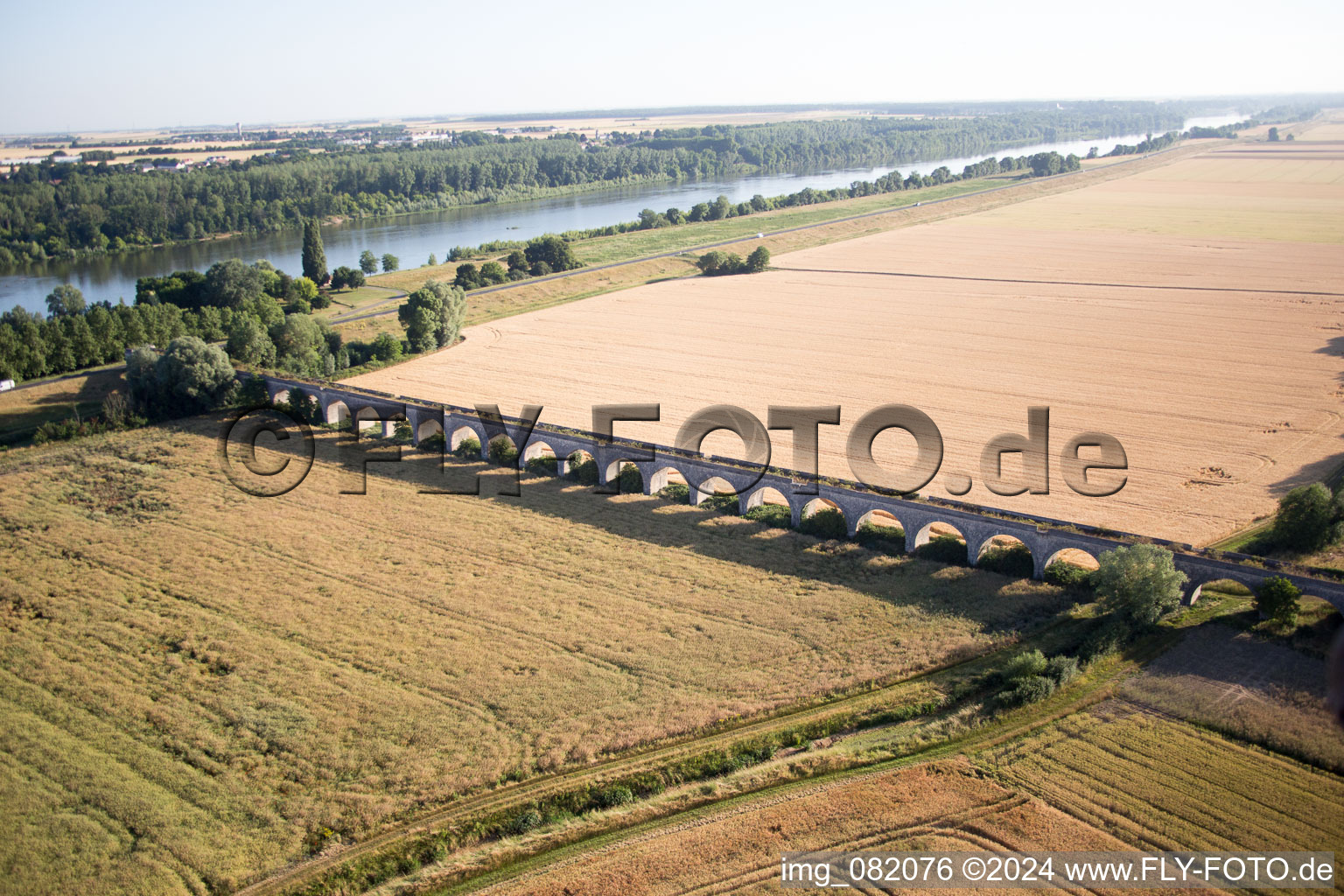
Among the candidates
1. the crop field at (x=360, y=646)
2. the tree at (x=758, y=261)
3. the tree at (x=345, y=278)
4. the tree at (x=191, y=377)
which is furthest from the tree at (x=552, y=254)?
the crop field at (x=360, y=646)

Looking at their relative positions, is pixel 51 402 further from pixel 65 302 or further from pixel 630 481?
pixel 630 481

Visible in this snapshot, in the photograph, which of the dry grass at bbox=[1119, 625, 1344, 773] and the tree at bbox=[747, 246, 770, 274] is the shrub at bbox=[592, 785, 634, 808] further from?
the tree at bbox=[747, 246, 770, 274]

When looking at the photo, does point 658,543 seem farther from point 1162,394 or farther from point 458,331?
point 458,331

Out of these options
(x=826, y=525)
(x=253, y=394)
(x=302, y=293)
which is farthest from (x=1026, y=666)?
(x=302, y=293)

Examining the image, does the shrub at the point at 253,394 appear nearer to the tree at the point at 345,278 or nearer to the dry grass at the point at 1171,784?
the tree at the point at 345,278

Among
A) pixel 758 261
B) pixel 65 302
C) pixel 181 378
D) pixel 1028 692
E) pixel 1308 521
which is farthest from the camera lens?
pixel 758 261

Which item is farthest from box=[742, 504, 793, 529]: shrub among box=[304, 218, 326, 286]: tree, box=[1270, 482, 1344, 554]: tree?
box=[304, 218, 326, 286]: tree
